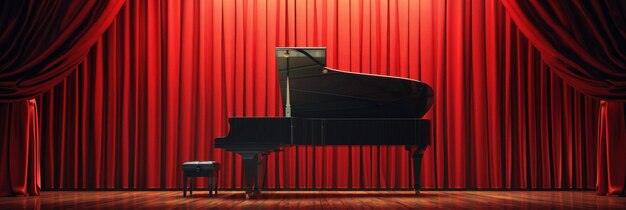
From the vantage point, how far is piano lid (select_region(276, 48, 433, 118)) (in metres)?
6.67

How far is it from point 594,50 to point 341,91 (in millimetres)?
2515

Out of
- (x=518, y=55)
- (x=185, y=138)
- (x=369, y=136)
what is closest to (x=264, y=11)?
(x=185, y=138)

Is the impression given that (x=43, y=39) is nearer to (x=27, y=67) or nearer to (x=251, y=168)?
(x=27, y=67)

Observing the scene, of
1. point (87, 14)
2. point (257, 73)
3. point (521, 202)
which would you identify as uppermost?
point (87, 14)

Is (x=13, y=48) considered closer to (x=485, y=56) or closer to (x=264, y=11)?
(x=264, y=11)

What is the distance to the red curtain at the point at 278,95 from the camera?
27.2ft

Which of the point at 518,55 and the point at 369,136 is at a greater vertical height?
the point at 518,55

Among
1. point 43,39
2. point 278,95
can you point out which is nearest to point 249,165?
point 278,95

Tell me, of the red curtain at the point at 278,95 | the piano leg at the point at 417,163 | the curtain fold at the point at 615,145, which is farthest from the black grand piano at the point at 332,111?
the curtain fold at the point at 615,145

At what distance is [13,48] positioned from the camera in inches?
287

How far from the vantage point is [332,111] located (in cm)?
686

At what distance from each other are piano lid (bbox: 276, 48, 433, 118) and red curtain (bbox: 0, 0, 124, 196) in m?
2.38

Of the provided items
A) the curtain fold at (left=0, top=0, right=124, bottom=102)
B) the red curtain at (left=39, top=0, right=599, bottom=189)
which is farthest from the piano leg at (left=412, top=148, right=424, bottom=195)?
the curtain fold at (left=0, top=0, right=124, bottom=102)

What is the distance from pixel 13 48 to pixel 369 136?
3.53 metres
